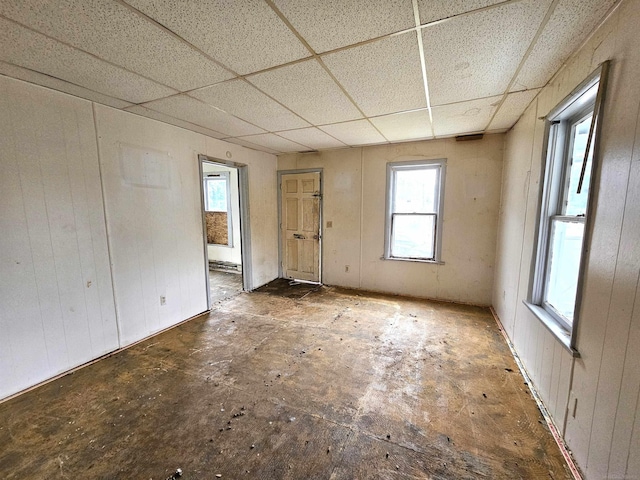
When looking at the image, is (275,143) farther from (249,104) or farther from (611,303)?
(611,303)

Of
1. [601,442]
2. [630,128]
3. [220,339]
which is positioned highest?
[630,128]

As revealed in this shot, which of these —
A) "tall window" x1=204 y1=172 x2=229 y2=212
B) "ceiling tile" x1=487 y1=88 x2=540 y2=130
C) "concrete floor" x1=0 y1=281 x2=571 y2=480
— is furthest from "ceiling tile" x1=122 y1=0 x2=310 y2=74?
"tall window" x1=204 y1=172 x2=229 y2=212

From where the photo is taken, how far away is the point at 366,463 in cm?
147

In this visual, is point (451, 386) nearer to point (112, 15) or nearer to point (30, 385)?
point (112, 15)

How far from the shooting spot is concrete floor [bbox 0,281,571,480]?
1.46 m

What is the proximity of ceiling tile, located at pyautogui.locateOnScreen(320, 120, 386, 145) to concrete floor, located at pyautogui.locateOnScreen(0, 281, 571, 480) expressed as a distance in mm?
2470

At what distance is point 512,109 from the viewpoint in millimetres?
2635

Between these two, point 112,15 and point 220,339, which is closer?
point 112,15

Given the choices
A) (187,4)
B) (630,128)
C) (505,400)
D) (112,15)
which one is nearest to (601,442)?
(505,400)

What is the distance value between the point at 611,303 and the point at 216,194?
6309 millimetres

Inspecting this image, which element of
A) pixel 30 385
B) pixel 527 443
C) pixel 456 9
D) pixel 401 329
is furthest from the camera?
pixel 401 329

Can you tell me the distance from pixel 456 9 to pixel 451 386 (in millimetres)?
2499

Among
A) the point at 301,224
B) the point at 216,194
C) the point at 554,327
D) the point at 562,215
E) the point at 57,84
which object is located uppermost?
the point at 57,84

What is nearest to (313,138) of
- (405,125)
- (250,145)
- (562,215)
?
(250,145)
